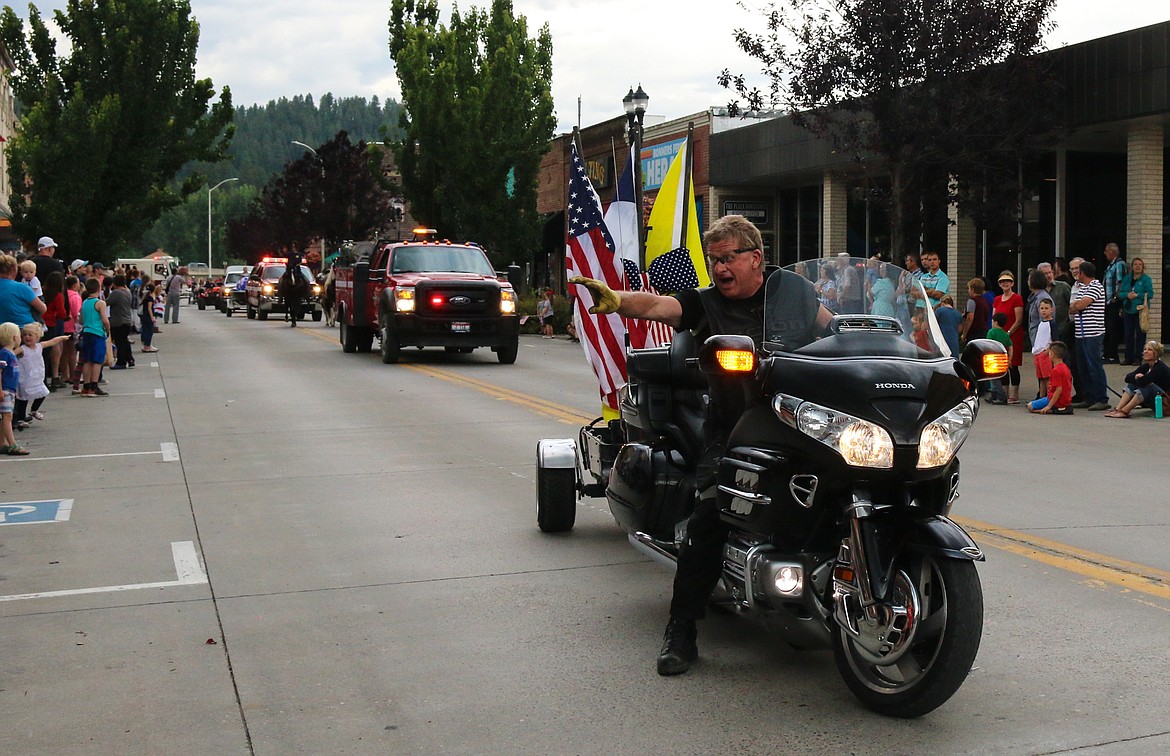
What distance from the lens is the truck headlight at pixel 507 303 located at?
934 inches

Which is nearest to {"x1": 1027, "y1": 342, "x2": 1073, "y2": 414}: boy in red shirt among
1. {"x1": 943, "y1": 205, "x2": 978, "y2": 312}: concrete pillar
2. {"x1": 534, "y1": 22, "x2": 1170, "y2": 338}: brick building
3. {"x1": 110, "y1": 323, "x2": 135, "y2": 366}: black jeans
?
{"x1": 534, "y1": 22, "x2": 1170, "y2": 338}: brick building

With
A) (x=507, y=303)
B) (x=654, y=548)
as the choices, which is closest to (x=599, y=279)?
(x=654, y=548)

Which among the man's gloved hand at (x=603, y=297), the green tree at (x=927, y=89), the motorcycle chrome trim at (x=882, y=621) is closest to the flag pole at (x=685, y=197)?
the man's gloved hand at (x=603, y=297)

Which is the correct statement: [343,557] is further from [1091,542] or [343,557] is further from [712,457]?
[1091,542]

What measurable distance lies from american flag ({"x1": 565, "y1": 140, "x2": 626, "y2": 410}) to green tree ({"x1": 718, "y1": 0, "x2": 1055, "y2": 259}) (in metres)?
14.6

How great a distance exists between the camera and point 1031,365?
23812 millimetres

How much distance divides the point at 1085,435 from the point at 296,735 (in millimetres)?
10860

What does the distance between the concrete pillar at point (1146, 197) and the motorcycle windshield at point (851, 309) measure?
20645 millimetres

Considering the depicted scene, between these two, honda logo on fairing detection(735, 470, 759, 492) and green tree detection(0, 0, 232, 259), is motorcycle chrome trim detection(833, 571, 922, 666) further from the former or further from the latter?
green tree detection(0, 0, 232, 259)

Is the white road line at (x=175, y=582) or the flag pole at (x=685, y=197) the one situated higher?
the flag pole at (x=685, y=197)

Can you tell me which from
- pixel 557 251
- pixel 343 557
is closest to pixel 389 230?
pixel 557 251

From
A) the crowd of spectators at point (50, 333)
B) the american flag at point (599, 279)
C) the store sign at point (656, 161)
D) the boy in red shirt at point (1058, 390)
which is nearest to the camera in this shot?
the american flag at point (599, 279)

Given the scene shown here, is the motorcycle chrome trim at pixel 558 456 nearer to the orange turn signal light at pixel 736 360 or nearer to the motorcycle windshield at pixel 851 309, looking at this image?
the motorcycle windshield at pixel 851 309

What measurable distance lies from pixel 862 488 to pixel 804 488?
0.20 m
